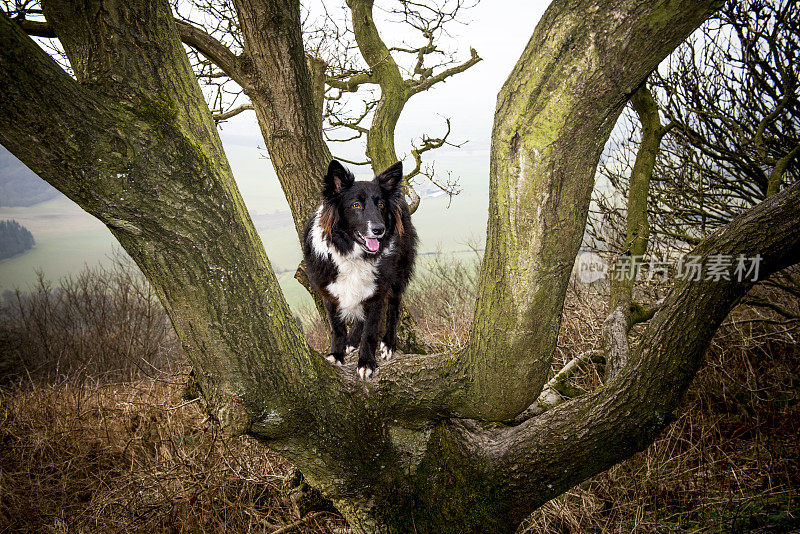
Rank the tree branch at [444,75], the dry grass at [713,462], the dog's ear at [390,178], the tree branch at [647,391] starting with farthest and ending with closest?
the tree branch at [444,75] < the dry grass at [713,462] < the dog's ear at [390,178] < the tree branch at [647,391]

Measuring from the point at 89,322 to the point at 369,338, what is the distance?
2023 centimetres

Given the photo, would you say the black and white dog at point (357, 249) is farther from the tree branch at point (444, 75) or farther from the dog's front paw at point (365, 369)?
the tree branch at point (444, 75)

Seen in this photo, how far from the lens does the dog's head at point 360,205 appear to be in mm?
3002

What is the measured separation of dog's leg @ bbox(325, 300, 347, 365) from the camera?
10.9 feet

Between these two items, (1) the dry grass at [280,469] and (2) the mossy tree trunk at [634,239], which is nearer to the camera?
(2) the mossy tree trunk at [634,239]

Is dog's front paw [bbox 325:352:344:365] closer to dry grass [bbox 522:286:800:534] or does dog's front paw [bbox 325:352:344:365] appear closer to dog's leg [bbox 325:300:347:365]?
dog's leg [bbox 325:300:347:365]

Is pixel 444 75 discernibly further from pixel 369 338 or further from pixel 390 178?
pixel 369 338

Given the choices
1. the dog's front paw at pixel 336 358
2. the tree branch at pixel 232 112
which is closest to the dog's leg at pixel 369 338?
the dog's front paw at pixel 336 358

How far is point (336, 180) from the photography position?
3.04 m

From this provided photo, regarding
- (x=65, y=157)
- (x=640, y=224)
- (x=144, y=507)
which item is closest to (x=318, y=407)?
(x=65, y=157)

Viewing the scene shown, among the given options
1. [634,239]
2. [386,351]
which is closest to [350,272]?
[386,351]

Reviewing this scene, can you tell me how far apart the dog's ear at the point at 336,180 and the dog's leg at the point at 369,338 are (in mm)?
861

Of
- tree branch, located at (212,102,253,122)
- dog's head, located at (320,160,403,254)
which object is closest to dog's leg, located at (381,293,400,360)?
dog's head, located at (320,160,403,254)

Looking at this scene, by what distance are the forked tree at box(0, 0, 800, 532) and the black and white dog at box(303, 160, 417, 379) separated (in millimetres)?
558
